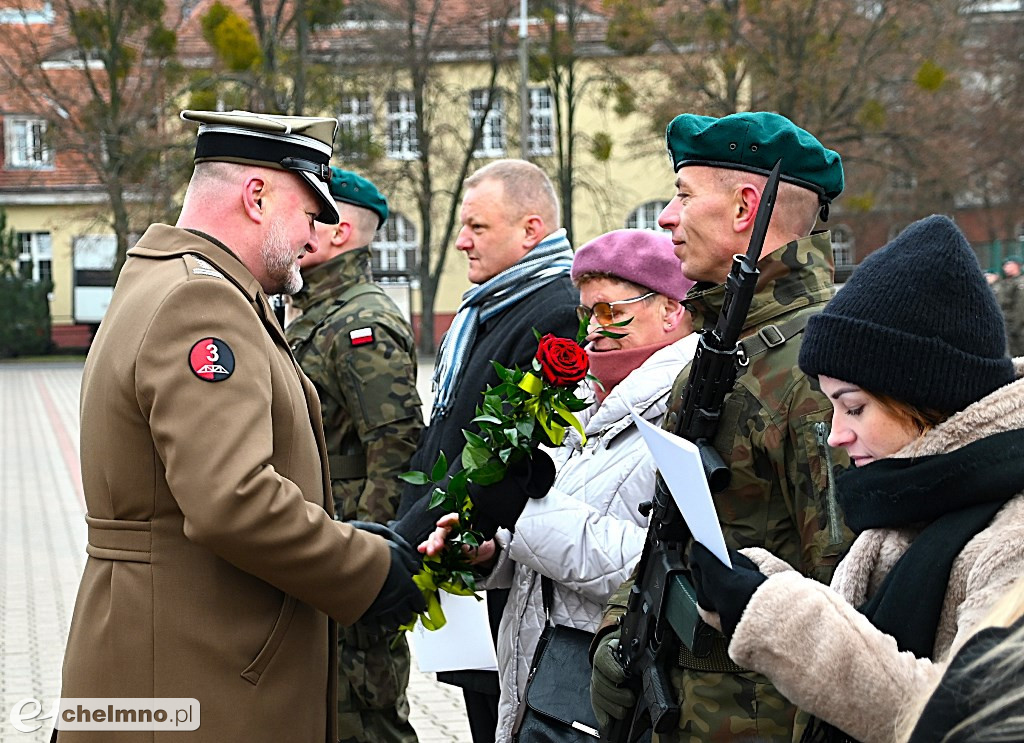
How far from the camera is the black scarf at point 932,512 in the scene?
6.47 feet

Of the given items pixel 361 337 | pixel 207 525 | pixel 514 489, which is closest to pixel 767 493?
pixel 514 489

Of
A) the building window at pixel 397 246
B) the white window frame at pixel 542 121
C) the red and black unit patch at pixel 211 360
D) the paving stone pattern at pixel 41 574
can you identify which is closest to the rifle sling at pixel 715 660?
the red and black unit patch at pixel 211 360

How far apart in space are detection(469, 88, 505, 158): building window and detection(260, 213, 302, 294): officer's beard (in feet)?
108

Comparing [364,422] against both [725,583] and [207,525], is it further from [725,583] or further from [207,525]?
[725,583]

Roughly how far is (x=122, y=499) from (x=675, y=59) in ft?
92.5

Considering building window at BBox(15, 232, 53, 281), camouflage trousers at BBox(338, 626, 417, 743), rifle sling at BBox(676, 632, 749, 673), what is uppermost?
rifle sling at BBox(676, 632, 749, 673)

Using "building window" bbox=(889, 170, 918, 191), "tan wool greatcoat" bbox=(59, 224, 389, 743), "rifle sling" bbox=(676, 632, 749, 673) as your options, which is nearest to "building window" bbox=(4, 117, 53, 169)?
"building window" bbox=(889, 170, 918, 191)

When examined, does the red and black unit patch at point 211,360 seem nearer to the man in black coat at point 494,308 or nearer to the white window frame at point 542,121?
the man in black coat at point 494,308

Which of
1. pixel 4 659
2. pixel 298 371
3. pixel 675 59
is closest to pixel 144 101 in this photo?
pixel 675 59

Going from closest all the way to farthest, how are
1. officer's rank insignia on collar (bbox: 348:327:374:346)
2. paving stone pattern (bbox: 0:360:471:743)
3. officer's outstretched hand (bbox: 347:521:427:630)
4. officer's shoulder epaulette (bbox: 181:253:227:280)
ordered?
officer's shoulder epaulette (bbox: 181:253:227:280)
officer's outstretched hand (bbox: 347:521:427:630)
officer's rank insignia on collar (bbox: 348:327:374:346)
paving stone pattern (bbox: 0:360:471:743)

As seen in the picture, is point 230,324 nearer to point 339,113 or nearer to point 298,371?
point 298,371

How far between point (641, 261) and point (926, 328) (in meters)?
1.90

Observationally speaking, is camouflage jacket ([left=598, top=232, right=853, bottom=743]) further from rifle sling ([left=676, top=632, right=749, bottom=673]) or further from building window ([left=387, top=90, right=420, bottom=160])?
building window ([left=387, top=90, right=420, bottom=160])

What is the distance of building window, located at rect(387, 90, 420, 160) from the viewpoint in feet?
117
